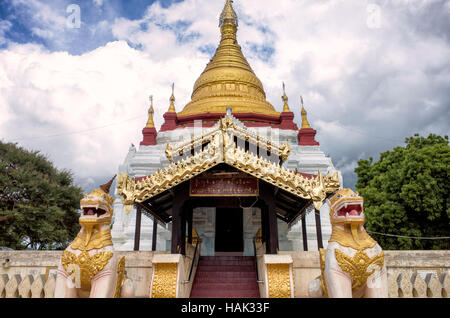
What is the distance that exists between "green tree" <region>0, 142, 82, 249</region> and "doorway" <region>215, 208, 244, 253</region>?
1158 centimetres

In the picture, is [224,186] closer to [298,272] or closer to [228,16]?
[298,272]

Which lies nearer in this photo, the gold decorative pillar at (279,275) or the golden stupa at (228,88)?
the gold decorative pillar at (279,275)

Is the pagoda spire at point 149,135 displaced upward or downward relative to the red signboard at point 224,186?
upward

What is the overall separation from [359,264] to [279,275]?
6.88ft

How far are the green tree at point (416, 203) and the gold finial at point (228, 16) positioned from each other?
19.2m

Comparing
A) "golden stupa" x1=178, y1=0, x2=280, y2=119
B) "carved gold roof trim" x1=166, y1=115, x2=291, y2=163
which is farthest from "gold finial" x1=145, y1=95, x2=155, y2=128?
"carved gold roof trim" x1=166, y1=115, x2=291, y2=163

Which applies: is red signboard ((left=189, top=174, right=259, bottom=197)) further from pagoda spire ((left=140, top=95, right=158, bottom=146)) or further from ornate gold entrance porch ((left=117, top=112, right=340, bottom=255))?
pagoda spire ((left=140, top=95, right=158, bottom=146))

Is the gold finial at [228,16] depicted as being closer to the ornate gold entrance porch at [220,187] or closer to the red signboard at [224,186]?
the ornate gold entrance porch at [220,187]

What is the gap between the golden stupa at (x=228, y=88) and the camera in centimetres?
1927

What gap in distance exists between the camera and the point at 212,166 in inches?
279

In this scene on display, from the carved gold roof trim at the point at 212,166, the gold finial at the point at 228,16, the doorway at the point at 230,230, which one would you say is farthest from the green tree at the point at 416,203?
the gold finial at the point at 228,16

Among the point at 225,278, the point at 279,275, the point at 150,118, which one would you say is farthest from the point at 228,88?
the point at 279,275
